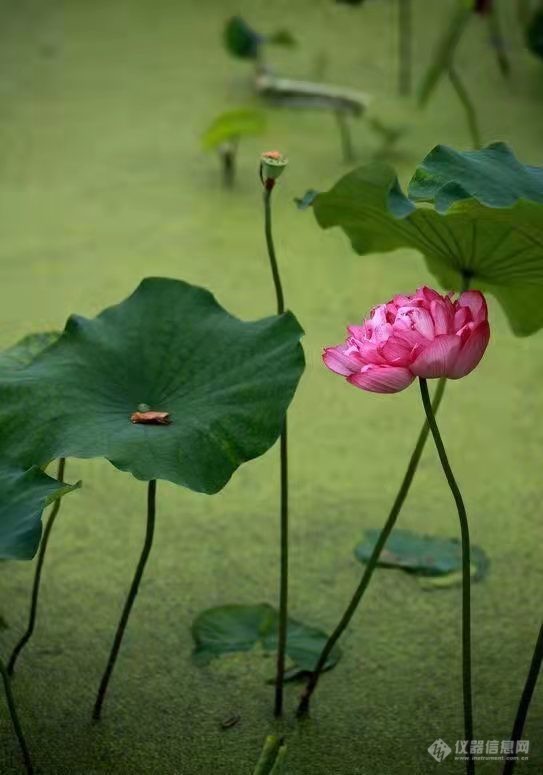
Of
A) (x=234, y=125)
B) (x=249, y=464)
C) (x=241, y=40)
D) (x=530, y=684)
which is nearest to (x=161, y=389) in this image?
(x=530, y=684)

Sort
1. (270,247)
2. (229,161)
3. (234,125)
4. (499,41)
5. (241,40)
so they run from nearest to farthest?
1. (270,247)
2. (234,125)
3. (229,161)
4. (241,40)
5. (499,41)

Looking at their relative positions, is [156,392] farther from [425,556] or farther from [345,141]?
[345,141]

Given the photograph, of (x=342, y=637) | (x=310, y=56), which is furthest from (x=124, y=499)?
(x=310, y=56)

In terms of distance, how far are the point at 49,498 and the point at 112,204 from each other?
5.02 ft

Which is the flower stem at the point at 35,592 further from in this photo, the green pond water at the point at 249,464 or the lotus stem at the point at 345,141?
the lotus stem at the point at 345,141

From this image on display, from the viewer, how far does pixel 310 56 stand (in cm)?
319

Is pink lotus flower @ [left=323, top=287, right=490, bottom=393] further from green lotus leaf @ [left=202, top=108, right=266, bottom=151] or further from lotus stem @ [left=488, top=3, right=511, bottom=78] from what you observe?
lotus stem @ [left=488, top=3, right=511, bottom=78]

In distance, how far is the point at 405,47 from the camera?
10.5ft

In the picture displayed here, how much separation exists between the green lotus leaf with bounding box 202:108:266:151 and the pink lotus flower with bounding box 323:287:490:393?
146cm

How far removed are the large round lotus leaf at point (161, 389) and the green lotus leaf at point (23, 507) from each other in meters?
0.04

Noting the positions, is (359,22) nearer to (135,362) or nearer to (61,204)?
(61,204)

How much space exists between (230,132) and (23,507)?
158cm

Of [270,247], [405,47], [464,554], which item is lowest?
[405,47]

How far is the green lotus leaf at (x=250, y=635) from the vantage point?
54.4 inches
